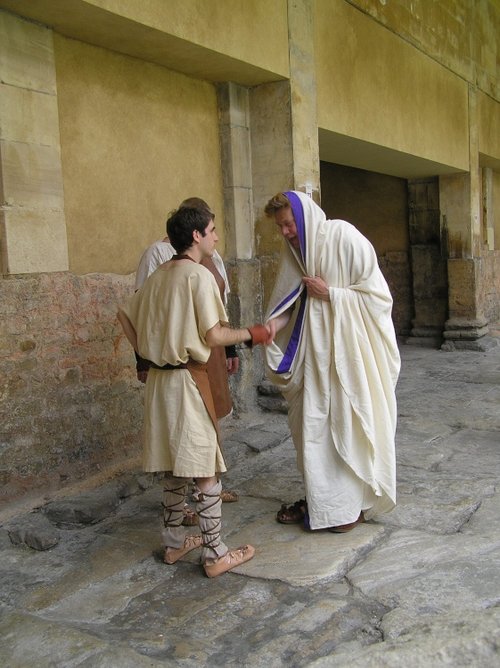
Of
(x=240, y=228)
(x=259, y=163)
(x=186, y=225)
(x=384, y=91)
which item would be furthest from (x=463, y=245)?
(x=186, y=225)

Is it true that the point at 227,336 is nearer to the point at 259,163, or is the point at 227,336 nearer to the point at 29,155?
the point at 29,155

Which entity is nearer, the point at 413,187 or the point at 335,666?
the point at 335,666

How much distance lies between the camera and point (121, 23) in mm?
4227

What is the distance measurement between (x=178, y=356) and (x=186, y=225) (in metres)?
0.54

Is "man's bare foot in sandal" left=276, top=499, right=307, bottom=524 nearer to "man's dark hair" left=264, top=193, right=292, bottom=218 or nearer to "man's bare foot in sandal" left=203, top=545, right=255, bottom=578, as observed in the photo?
"man's bare foot in sandal" left=203, top=545, right=255, bottom=578

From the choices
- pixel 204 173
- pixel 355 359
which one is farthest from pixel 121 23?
pixel 355 359

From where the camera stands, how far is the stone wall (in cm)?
388

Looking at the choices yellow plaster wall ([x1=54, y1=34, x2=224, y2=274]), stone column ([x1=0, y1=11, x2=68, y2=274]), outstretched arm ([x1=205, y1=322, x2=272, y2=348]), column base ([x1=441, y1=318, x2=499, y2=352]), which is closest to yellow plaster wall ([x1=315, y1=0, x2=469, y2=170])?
yellow plaster wall ([x1=54, y1=34, x2=224, y2=274])

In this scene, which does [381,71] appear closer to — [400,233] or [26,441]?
[400,233]

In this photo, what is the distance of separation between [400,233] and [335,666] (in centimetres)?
897

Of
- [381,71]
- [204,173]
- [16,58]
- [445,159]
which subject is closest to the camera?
[16,58]

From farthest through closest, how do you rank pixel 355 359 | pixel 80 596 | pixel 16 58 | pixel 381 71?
1. pixel 381 71
2. pixel 16 58
3. pixel 355 359
4. pixel 80 596

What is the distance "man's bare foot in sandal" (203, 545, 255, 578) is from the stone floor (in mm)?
35

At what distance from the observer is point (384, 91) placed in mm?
7574
